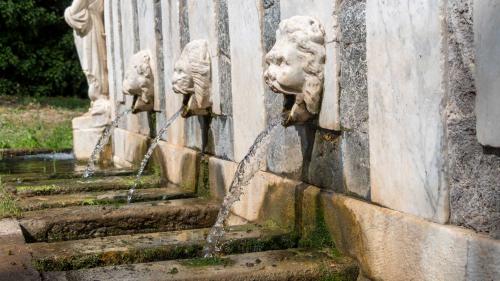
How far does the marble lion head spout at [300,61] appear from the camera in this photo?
11.0 feet

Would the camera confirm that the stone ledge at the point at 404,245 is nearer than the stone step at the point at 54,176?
Yes

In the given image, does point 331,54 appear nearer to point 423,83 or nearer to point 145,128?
point 423,83

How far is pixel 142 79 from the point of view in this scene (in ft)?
21.0

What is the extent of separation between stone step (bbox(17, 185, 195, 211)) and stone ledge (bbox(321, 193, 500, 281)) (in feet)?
6.07

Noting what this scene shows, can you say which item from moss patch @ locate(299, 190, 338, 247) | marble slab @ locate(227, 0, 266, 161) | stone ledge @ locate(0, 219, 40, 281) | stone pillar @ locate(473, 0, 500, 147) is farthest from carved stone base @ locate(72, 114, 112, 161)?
stone pillar @ locate(473, 0, 500, 147)

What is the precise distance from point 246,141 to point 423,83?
1.84m

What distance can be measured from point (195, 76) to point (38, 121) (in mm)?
8301

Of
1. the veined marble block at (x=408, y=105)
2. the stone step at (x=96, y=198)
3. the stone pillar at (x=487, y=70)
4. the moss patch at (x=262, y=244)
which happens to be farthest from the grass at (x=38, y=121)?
the stone pillar at (x=487, y=70)

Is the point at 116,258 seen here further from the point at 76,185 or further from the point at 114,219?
the point at 76,185

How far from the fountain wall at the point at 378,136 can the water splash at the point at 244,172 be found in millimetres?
56

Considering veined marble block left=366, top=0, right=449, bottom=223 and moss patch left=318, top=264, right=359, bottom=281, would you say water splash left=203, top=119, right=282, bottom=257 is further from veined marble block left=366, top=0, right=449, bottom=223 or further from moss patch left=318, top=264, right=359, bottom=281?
veined marble block left=366, top=0, right=449, bottom=223

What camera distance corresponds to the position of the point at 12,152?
9625 mm

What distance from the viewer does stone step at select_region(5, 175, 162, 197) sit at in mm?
5254

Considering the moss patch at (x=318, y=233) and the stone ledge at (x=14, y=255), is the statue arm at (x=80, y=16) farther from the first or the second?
the moss patch at (x=318, y=233)
